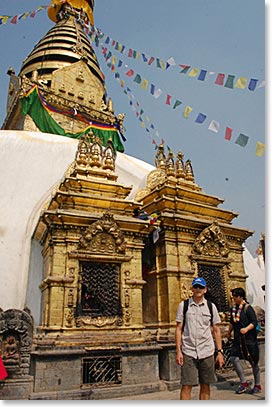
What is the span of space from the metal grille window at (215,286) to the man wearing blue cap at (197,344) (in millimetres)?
4252

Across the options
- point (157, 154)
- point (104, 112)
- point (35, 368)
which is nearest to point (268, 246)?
point (35, 368)

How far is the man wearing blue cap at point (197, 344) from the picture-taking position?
3.90 m

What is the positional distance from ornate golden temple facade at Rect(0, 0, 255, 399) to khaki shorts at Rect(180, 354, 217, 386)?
8.42ft

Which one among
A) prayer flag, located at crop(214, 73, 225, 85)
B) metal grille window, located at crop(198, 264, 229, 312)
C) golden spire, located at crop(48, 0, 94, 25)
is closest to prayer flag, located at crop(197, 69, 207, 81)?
prayer flag, located at crop(214, 73, 225, 85)

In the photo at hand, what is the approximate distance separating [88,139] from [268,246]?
6288 mm

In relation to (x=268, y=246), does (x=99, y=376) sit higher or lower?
lower

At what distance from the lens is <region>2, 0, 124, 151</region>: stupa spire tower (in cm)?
1709

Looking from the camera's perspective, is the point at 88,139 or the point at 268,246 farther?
the point at 88,139

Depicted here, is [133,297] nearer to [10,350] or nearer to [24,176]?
[10,350]

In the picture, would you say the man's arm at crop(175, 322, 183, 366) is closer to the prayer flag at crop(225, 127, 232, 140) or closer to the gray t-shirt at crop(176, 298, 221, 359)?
the gray t-shirt at crop(176, 298, 221, 359)

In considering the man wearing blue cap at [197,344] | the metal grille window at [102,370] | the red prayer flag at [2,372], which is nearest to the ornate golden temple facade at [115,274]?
the metal grille window at [102,370]

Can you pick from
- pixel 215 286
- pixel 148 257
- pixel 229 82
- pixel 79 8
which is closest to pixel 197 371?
pixel 148 257

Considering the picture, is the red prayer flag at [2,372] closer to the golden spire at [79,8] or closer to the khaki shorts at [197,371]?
the khaki shorts at [197,371]

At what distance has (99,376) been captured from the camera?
20.0 feet
